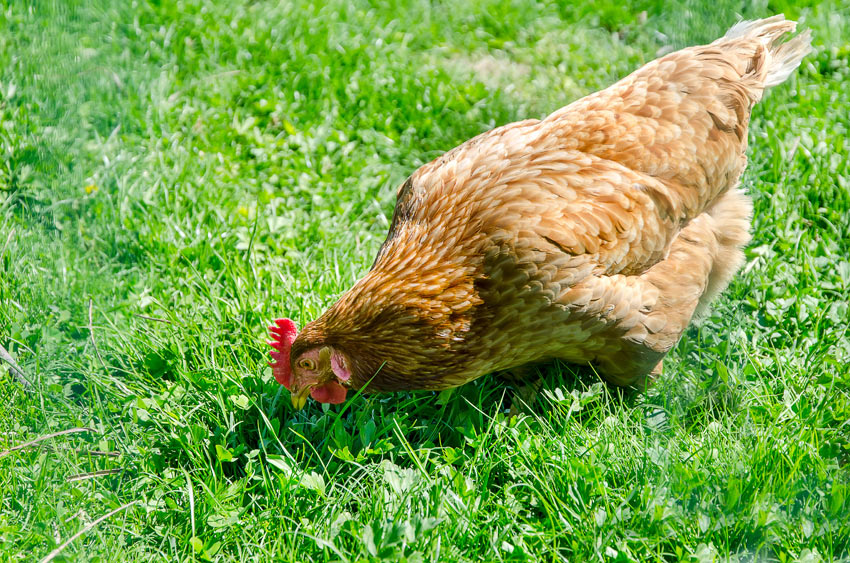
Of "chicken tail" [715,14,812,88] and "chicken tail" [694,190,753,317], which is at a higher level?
"chicken tail" [715,14,812,88]

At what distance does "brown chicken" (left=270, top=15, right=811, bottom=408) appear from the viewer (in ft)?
9.05

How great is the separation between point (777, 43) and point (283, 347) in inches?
108

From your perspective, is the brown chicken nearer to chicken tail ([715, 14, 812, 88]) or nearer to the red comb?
the red comb

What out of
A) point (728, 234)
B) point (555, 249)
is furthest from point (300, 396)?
point (728, 234)

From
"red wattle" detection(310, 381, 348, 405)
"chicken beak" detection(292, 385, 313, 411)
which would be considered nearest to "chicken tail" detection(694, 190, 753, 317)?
"red wattle" detection(310, 381, 348, 405)

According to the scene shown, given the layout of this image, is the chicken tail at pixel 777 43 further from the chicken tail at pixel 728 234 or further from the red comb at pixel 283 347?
the red comb at pixel 283 347

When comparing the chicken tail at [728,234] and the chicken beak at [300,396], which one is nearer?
the chicken beak at [300,396]

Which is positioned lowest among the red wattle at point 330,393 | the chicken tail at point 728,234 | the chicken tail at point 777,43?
the red wattle at point 330,393

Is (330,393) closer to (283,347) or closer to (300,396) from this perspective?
(300,396)

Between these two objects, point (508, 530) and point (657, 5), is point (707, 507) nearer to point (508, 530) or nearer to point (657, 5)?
point (508, 530)

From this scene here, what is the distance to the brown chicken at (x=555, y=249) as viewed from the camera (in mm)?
2758

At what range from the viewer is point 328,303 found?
11.6 feet

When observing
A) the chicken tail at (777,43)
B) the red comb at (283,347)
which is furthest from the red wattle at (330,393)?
the chicken tail at (777,43)

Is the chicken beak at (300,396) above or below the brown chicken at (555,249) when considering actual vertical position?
below
